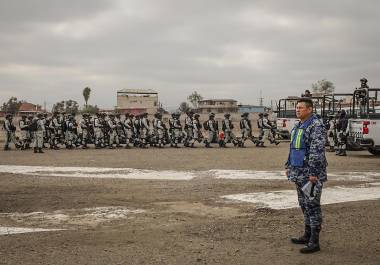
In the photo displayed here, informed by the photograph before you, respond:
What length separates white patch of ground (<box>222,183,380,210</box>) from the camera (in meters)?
8.02

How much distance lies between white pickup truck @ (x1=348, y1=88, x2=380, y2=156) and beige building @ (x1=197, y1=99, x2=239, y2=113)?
62.8 metres

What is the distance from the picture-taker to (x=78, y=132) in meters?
22.2

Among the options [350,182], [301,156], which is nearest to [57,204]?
[301,156]

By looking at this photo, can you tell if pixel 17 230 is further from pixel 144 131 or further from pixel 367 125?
pixel 144 131

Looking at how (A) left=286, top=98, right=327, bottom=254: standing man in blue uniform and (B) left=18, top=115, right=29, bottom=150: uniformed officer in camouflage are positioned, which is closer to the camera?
(A) left=286, top=98, right=327, bottom=254: standing man in blue uniform

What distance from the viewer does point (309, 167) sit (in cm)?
519

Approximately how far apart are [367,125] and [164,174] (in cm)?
700

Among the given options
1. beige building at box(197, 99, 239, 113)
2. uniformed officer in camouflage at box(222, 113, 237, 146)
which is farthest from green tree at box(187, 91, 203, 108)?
uniformed officer in camouflage at box(222, 113, 237, 146)

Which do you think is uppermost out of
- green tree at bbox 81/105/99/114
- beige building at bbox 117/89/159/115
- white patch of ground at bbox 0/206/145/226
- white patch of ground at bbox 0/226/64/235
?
beige building at bbox 117/89/159/115

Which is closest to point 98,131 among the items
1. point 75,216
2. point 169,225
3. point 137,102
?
point 75,216

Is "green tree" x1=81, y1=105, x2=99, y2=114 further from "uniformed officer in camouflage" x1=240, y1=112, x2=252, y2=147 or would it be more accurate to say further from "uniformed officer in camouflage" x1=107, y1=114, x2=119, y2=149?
"uniformed officer in camouflage" x1=240, y1=112, x2=252, y2=147

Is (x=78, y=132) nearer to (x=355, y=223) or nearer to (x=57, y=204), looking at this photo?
(x=57, y=204)

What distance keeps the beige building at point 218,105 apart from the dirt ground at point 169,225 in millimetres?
68782

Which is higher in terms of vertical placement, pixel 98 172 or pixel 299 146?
pixel 299 146
